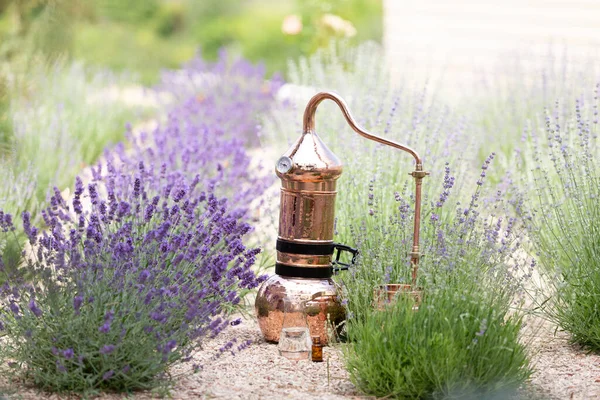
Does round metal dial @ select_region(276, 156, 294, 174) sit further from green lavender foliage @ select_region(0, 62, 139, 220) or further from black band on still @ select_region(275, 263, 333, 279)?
green lavender foliage @ select_region(0, 62, 139, 220)

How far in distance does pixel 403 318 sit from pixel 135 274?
938 mm

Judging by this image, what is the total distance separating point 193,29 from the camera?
65.7ft

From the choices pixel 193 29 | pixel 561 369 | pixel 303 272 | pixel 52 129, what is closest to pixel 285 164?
pixel 303 272

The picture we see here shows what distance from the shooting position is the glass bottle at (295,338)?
3.24 metres

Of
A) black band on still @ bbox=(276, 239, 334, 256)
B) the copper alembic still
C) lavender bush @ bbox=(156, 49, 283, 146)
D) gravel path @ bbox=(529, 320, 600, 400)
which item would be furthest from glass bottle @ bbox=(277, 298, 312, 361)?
lavender bush @ bbox=(156, 49, 283, 146)

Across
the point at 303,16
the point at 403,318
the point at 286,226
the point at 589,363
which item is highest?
the point at 303,16

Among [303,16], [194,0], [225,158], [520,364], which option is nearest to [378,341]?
[520,364]

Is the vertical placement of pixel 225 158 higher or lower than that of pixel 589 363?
higher

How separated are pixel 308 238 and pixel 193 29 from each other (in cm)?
1736

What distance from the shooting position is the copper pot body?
334 cm

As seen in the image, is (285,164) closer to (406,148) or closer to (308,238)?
(308,238)

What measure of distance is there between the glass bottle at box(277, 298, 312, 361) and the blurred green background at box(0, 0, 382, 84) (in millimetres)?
7326

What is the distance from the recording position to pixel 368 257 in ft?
11.4

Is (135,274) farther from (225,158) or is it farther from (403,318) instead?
(225,158)
